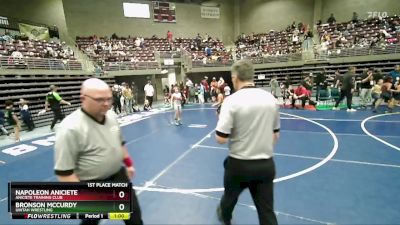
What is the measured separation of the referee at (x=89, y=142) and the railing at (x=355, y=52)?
1908 centimetres

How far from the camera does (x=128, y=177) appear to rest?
2521 mm

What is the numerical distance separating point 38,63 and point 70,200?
1452cm

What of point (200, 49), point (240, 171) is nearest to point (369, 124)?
point (240, 171)

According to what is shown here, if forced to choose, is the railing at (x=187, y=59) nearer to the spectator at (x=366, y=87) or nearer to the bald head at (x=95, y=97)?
the spectator at (x=366, y=87)

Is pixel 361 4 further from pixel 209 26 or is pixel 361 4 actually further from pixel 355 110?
pixel 355 110

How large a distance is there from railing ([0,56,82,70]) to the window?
10.1m

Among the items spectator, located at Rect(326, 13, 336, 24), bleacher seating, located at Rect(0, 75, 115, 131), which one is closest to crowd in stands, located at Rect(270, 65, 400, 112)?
spectator, located at Rect(326, 13, 336, 24)

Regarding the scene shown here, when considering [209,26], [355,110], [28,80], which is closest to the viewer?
[355,110]

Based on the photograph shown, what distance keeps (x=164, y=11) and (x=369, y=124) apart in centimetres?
2301

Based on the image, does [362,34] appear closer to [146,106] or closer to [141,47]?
[146,106]

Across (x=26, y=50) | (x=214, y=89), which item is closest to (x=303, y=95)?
(x=214, y=89)

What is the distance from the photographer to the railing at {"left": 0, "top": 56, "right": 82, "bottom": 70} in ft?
40.0

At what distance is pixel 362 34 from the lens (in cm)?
1855

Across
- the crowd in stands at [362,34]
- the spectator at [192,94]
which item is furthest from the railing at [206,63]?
the crowd in stands at [362,34]
